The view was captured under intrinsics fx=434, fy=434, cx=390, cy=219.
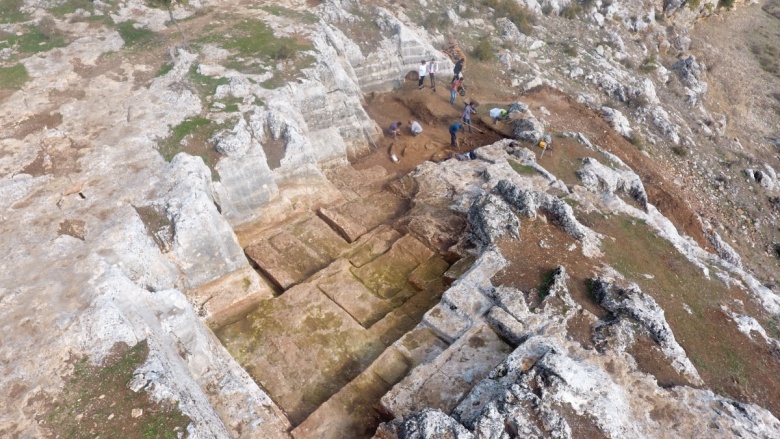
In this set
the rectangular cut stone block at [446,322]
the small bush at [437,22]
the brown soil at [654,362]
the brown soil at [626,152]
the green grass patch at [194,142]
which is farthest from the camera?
the small bush at [437,22]

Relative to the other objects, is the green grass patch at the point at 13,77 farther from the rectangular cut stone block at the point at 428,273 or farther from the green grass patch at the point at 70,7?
the rectangular cut stone block at the point at 428,273

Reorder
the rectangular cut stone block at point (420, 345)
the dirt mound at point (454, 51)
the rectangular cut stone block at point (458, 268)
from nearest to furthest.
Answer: the rectangular cut stone block at point (420, 345)
the rectangular cut stone block at point (458, 268)
the dirt mound at point (454, 51)

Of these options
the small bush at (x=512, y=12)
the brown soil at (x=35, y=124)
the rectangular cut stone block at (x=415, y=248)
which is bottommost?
the rectangular cut stone block at (x=415, y=248)

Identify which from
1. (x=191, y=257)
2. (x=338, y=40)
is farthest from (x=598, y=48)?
(x=191, y=257)

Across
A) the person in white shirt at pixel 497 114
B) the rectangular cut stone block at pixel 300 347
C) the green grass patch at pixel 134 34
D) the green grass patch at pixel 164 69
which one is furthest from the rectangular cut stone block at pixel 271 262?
the person in white shirt at pixel 497 114

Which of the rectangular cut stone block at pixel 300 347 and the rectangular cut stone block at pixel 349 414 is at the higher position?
the rectangular cut stone block at pixel 349 414

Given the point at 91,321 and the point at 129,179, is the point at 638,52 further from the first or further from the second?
the point at 91,321

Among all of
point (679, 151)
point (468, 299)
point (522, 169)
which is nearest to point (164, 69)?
point (522, 169)
